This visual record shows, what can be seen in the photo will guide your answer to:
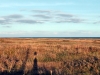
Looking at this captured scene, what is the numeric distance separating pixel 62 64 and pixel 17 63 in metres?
3.65

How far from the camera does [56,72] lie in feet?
57.1

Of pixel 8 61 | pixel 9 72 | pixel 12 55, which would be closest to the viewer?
pixel 9 72

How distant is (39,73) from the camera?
1784cm

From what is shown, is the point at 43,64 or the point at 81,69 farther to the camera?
the point at 43,64

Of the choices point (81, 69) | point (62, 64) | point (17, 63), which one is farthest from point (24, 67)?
point (81, 69)

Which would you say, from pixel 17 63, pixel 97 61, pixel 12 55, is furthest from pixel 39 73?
pixel 12 55

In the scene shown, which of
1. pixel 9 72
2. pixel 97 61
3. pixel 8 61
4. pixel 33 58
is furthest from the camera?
pixel 33 58

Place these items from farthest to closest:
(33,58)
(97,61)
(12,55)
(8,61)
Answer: (12,55) → (33,58) → (8,61) → (97,61)

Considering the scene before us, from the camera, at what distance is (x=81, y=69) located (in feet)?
59.5

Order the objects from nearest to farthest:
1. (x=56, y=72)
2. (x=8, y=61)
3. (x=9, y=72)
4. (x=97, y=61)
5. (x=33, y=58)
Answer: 1. (x=56, y=72)
2. (x=9, y=72)
3. (x=97, y=61)
4. (x=8, y=61)
5. (x=33, y=58)

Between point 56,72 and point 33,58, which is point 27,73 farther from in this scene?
point 33,58

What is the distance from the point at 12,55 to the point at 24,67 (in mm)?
5730

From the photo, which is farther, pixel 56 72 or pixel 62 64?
pixel 62 64

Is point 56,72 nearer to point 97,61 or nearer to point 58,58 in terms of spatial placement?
point 97,61
